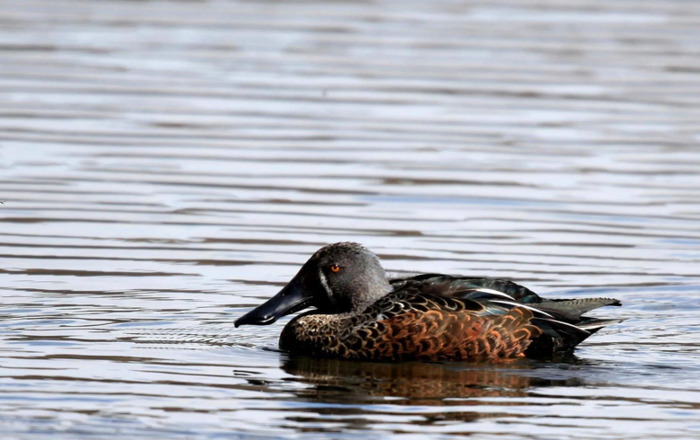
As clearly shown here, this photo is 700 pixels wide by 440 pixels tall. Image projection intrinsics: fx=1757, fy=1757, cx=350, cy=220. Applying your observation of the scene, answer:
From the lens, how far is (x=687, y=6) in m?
26.9

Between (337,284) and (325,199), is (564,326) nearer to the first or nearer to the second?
(337,284)

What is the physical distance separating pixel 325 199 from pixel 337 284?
159 inches

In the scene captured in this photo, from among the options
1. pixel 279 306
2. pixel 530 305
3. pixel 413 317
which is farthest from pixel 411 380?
pixel 279 306

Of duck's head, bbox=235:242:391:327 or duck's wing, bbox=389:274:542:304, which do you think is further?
duck's head, bbox=235:242:391:327

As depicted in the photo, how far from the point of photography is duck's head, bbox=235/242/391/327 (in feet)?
34.5

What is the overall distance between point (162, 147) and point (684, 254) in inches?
218

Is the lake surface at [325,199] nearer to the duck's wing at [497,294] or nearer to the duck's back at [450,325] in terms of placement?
the duck's back at [450,325]

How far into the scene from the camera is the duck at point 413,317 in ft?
33.3

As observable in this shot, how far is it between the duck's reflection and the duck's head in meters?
0.45

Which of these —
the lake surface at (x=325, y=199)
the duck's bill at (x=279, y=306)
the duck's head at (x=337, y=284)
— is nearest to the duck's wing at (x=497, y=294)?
the duck's head at (x=337, y=284)

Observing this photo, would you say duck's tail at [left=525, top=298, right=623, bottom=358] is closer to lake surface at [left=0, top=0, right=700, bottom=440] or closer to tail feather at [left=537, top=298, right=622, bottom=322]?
tail feather at [left=537, top=298, right=622, bottom=322]

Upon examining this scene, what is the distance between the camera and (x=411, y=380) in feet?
31.4

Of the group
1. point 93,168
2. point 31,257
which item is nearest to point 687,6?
point 93,168

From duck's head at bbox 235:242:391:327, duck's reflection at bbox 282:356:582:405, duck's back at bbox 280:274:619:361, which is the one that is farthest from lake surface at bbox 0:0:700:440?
duck's head at bbox 235:242:391:327
